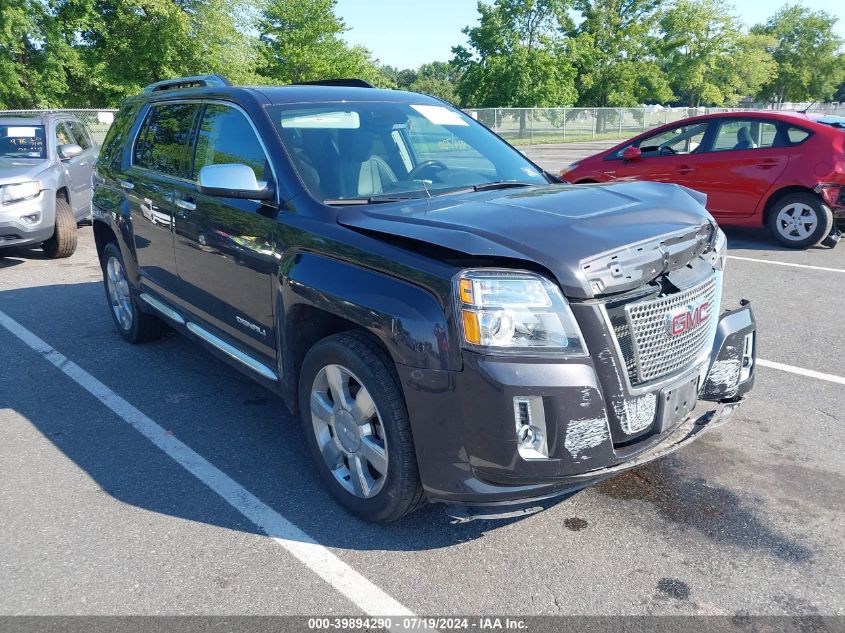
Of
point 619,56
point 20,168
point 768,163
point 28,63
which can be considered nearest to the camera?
point 768,163

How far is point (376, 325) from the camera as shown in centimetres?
279

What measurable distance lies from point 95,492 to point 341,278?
170 centimetres

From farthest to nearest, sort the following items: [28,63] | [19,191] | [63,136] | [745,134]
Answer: [28,63] < [63,136] < [745,134] < [19,191]

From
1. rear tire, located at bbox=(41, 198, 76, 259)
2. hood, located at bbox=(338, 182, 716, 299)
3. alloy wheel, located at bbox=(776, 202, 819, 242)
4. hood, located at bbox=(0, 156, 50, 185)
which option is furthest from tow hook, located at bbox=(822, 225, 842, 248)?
hood, located at bbox=(0, 156, 50, 185)

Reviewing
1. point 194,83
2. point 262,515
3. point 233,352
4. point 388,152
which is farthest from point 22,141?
point 262,515

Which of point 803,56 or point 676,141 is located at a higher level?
point 803,56

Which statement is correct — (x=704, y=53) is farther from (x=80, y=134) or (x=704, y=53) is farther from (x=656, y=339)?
(x=656, y=339)

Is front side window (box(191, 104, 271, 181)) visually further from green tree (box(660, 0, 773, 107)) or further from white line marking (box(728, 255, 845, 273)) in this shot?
green tree (box(660, 0, 773, 107))

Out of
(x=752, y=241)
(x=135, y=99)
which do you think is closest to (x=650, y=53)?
(x=752, y=241)

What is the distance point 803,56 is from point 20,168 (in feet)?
262

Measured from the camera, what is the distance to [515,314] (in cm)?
257

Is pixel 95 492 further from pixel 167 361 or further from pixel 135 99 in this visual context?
pixel 135 99

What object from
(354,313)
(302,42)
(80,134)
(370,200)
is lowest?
(354,313)

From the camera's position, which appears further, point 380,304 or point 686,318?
point 686,318
